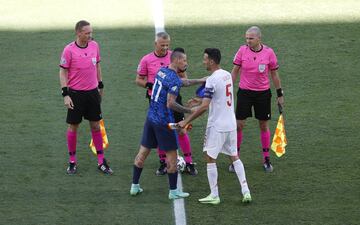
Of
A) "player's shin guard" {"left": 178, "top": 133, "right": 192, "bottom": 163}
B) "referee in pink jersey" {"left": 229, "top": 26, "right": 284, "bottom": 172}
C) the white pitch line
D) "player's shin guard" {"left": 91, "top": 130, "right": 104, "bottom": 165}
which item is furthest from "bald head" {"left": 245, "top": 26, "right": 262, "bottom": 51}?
"player's shin guard" {"left": 91, "top": 130, "right": 104, "bottom": 165}

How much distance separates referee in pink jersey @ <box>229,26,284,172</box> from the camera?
11.5 metres

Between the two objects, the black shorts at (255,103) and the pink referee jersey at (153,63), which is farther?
the black shorts at (255,103)

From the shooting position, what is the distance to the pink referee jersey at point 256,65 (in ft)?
37.6

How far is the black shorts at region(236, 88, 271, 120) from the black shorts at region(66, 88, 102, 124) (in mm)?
1997

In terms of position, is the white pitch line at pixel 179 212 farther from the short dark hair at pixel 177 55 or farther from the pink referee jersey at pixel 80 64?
the pink referee jersey at pixel 80 64

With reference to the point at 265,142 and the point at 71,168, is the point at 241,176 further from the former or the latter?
the point at 71,168

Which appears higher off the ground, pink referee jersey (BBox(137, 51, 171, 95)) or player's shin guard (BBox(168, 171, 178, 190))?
pink referee jersey (BBox(137, 51, 171, 95))

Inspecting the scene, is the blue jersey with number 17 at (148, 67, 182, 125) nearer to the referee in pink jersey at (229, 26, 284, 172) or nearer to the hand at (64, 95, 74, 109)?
the hand at (64, 95, 74, 109)

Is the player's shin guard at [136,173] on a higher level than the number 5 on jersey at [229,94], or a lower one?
lower

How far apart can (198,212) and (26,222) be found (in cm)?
210

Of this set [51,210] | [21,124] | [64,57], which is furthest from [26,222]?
[21,124]

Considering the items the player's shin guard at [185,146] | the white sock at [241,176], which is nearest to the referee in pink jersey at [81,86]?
the player's shin guard at [185,146]

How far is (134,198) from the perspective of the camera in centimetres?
1082

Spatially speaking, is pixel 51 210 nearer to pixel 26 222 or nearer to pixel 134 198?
pixel 26 222
